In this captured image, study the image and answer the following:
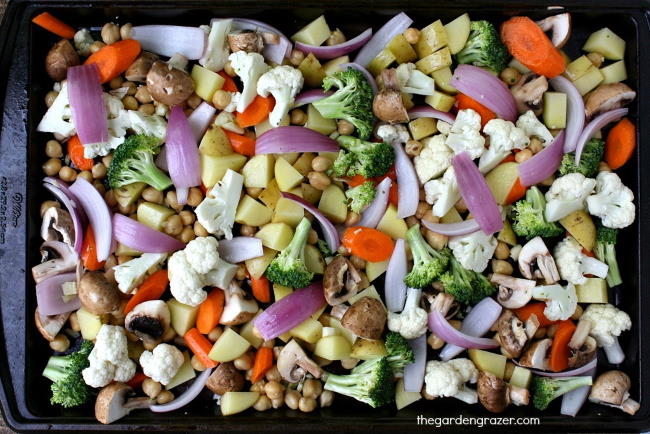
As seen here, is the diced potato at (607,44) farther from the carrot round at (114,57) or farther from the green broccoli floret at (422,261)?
the carrot round at (114,57)

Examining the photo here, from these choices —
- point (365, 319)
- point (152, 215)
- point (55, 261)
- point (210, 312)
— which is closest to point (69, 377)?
point (55, 261)

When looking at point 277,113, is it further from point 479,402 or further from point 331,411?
point 479,402

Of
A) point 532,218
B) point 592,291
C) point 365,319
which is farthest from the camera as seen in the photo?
point 592,291

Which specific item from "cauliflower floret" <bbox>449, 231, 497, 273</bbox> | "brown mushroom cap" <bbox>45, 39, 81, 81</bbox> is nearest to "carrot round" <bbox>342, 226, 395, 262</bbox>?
"cauliflower floret" <bbox>449, 231, 497, 273</bbox>

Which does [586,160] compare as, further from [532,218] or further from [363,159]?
[363,159]

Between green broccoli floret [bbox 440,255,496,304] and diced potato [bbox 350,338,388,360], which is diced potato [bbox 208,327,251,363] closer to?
diced potato [bbox 350,338,388,360]

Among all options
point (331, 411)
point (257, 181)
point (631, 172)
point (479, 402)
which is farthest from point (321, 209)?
point (631, 172)
